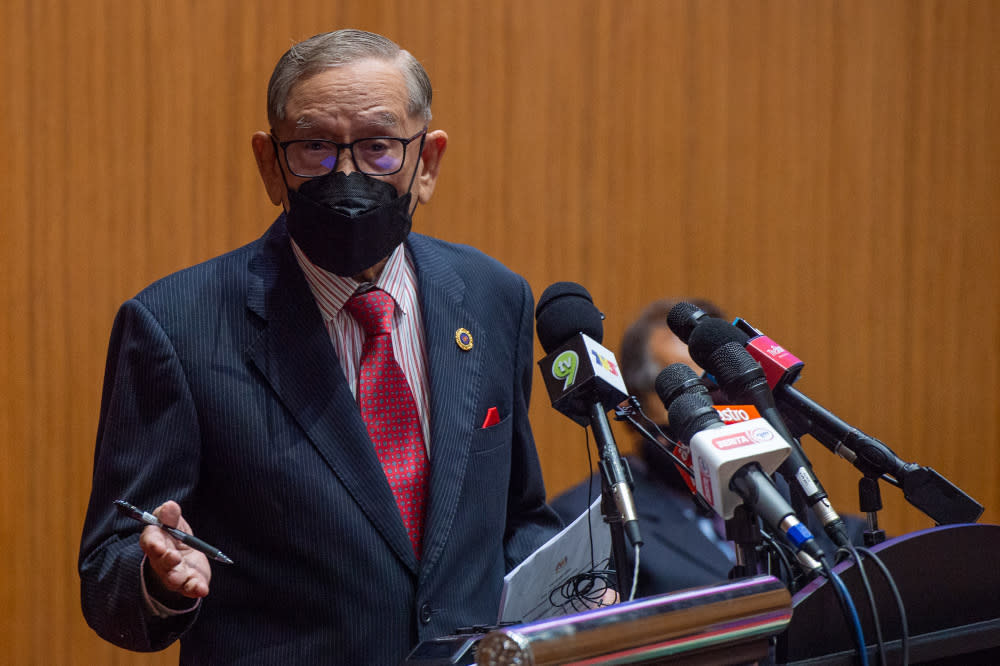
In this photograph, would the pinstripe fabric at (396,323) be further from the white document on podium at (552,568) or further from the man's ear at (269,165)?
the white document on podium at (552,568)

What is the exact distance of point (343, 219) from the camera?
52.8 inches

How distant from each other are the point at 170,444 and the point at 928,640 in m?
0.94

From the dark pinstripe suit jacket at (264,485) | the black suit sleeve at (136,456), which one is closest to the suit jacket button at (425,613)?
the dark pinstripe suit jacket at (264,485)

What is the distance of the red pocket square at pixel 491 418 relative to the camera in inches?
59.0

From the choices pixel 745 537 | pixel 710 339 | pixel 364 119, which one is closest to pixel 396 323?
pixel 364 119

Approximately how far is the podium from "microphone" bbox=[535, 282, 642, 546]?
0.19 m

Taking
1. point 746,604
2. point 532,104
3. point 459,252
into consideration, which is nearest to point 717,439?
point 746,604

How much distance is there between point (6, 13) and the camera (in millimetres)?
2432

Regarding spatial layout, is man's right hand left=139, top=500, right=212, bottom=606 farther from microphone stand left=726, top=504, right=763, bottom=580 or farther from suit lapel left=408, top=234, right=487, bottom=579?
microphone stand left=726, top=504, right=763, bottom=580

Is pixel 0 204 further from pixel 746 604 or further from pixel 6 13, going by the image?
pixel 746 604

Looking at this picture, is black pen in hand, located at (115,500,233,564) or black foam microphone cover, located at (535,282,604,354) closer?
black pen in hand, located at (115,500,233,564)

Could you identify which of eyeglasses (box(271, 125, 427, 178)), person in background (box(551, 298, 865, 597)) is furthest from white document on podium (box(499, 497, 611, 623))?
person in background (box(551, 298, 865, 597))

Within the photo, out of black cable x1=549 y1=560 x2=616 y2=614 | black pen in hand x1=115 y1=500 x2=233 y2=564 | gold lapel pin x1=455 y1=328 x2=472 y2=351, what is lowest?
black cable x1=549 y1=560 x2=616 y2=614

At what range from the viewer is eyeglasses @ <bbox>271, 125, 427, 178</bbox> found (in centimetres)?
137
